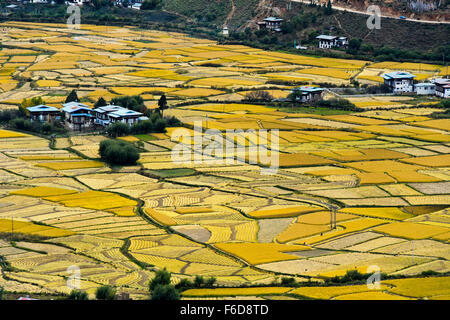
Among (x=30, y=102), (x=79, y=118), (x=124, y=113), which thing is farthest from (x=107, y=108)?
(x=30, y=102)

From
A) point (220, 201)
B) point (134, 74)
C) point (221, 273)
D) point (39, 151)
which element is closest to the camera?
point (221, 273)

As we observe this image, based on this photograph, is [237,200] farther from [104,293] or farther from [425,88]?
[425,88]

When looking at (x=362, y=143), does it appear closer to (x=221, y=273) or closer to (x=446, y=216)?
(x=446, y=216)

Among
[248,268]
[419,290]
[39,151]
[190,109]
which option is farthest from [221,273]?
[190,109]

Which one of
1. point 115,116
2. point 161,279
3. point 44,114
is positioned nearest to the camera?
point 161,279

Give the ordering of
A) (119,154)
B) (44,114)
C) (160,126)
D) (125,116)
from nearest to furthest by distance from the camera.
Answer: (119,154) < (160,126) < (125,116) < (44,114)

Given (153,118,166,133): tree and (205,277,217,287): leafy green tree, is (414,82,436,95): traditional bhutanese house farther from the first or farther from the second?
(205,277,217,287): leafy green tree

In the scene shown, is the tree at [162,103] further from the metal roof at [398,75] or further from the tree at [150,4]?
the tree at [150,4]
